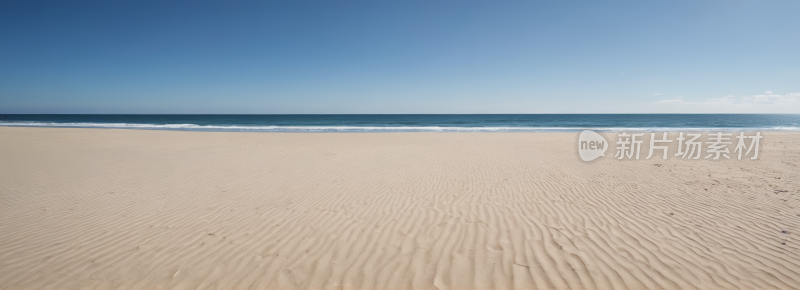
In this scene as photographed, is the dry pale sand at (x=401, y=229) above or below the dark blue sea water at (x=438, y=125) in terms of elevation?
below

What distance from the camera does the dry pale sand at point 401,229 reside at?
369 centimetres

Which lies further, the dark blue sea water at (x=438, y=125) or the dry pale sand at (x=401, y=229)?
the dark blue sea water at (x=438, y=125)

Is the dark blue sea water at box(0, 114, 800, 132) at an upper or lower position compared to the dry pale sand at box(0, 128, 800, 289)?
upper

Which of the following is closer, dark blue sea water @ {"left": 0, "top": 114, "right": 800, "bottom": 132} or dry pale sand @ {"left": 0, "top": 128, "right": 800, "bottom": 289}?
dry pale sand @ {"left": 0, "top": 128, "right": 800, "bottom": 289}

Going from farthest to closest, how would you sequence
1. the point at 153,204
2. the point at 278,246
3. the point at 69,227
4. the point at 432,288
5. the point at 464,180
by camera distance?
the point at 464,180, the point at 153,204, the point at 69,227, the point at 278,246, the point at 432,288

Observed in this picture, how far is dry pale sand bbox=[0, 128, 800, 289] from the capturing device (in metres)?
3.69

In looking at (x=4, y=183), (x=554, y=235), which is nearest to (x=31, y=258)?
(x=4, y=183)

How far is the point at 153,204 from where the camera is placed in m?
6.52

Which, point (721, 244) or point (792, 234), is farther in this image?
point (792, 234)

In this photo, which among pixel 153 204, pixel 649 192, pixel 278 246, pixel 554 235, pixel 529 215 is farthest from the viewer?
pixel 649 192

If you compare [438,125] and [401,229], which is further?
[438,125]

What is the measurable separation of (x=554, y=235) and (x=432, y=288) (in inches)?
99.3

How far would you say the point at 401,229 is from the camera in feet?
16.8

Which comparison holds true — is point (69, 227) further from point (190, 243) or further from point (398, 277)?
point (398, 277)
